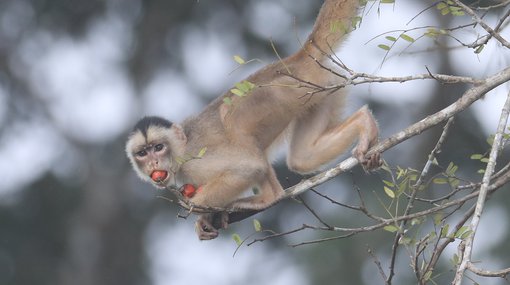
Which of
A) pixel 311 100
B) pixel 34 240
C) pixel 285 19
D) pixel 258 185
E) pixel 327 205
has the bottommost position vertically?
pixel 34 240

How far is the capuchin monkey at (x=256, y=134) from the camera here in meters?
7.25

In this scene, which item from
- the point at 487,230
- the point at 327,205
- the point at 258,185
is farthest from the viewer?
the point at 327,205

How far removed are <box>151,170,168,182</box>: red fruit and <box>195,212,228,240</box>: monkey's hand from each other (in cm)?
44

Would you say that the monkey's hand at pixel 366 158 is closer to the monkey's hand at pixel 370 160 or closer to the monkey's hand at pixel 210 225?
the monkey's hand at pixel 370 160

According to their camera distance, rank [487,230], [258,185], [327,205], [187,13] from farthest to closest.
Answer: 1. [187,13]
2. [327,205]
3. [487,230]
4. [258,185]

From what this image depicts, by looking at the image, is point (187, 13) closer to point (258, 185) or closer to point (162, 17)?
point (162, 17)

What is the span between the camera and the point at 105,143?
21.8 metres

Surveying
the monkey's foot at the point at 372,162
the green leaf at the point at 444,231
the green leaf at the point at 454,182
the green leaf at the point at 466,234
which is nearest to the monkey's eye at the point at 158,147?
the monkey's foot at the point at 372,162

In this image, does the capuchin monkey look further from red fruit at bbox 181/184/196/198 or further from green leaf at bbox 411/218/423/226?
green leaf at bbox 411/218/423/226

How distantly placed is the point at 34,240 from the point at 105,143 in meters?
3.08

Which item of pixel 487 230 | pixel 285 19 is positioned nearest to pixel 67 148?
pixel 285 19

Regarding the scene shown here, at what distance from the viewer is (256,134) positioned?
24.9 ft

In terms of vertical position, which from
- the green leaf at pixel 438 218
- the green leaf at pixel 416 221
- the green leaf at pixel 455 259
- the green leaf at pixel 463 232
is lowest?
the green leaf at pixel 438 218

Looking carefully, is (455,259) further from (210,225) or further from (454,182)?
(210,225)
